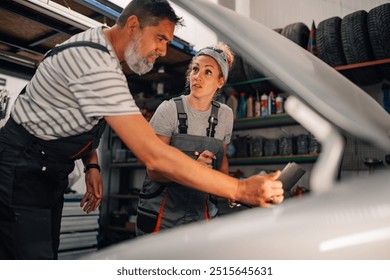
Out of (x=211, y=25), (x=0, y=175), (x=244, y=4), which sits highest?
(x=244, y=4)

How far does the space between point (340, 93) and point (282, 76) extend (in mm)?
96

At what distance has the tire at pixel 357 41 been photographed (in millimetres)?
2006

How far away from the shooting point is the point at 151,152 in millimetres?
581

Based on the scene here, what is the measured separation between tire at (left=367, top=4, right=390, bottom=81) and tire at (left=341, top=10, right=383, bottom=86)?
0.11ft

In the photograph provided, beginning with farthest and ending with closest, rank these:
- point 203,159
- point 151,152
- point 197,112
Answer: point 197,112 → point 203,159 → point 151,152

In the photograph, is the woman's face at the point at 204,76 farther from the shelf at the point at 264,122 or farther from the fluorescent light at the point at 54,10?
the shelf at the point at 264,122

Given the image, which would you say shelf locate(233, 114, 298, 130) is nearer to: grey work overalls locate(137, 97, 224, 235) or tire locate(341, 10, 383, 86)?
tire locate(341, 10, 383, 86)

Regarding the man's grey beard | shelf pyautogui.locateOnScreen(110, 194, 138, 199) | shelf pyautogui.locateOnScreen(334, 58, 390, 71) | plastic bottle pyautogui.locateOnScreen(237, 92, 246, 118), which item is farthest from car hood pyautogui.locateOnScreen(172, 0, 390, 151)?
shelf pyautogui.locateOnScreen(110, 194, 138, 199)

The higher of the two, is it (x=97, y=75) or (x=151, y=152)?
(x=97, y=75)

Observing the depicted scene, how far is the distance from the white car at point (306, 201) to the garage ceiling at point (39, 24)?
1.35 meters

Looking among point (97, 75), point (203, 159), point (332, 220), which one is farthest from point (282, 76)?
point (203, 159)

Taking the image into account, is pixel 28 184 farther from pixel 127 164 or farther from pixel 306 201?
pixel 127 164

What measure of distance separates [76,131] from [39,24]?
59.1 inches
